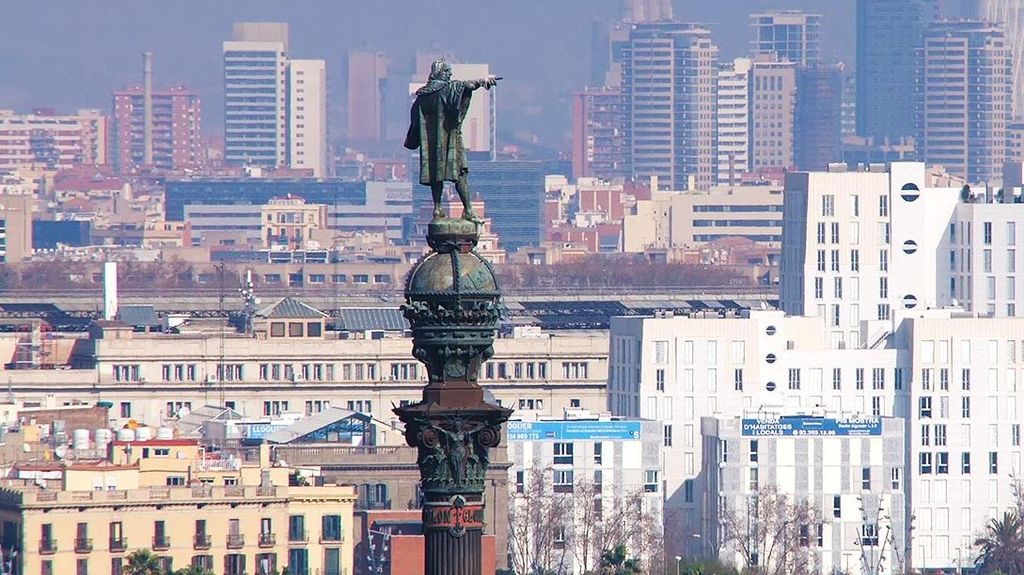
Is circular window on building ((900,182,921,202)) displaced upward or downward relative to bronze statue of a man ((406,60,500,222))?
upward

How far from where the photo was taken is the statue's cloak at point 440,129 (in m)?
27.2

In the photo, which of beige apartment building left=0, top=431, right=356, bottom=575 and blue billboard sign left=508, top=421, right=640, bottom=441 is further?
blue billboard sign left=508, top=421, right=640, bottom=441

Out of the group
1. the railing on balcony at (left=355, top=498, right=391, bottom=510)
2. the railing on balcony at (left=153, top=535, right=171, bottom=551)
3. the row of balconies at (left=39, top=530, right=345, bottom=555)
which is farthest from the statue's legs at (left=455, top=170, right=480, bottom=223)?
the railing on balcony at (left=355, top=498, right=391, bottom=510)

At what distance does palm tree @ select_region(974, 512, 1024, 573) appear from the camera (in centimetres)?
10762

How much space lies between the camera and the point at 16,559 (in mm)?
87312

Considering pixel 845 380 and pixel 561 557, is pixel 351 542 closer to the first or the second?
pixel 561 557

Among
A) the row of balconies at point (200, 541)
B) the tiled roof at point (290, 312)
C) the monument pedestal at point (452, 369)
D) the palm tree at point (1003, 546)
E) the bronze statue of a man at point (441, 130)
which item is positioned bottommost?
the palm tree at point (1003, 546)

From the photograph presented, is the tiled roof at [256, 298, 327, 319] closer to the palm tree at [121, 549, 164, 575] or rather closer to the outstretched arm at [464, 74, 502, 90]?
the palm tree at [121, 549, 164, 575]

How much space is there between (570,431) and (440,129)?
300 feet

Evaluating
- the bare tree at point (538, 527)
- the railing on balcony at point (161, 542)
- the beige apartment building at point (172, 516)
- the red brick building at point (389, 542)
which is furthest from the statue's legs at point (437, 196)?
the bare tree at point (538, 527)

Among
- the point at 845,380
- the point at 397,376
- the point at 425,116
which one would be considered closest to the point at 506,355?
the point at 397,376

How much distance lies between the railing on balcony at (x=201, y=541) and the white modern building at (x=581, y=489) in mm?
15278

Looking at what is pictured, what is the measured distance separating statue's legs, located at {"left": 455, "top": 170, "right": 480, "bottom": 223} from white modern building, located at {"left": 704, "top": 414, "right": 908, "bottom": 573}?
87.8 meters

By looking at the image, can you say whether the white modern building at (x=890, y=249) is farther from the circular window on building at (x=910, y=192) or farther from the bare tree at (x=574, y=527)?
the bare tree at (x=574, y=527)
